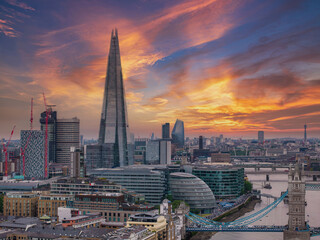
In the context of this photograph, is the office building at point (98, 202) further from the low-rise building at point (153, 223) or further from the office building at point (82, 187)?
the low-rise building at point (153, 223)

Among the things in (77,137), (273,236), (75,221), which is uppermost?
(77,137)

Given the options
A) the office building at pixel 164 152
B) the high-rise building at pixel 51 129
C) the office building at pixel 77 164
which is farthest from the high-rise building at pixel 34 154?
Result: the office building at pixel 164 152

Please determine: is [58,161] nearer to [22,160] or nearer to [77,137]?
[77,137]

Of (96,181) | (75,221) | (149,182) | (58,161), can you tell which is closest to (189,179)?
(149,182)

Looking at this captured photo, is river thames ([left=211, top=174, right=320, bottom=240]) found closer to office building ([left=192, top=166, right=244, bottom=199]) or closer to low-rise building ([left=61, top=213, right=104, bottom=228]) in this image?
office building ([left=192, top=166, right=244, bottom=199])

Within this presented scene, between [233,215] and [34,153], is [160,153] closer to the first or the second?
[34,153]

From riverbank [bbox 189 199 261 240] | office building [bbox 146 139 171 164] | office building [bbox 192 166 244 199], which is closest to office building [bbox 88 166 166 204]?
riverbank [bbox 189 199 261 240]
